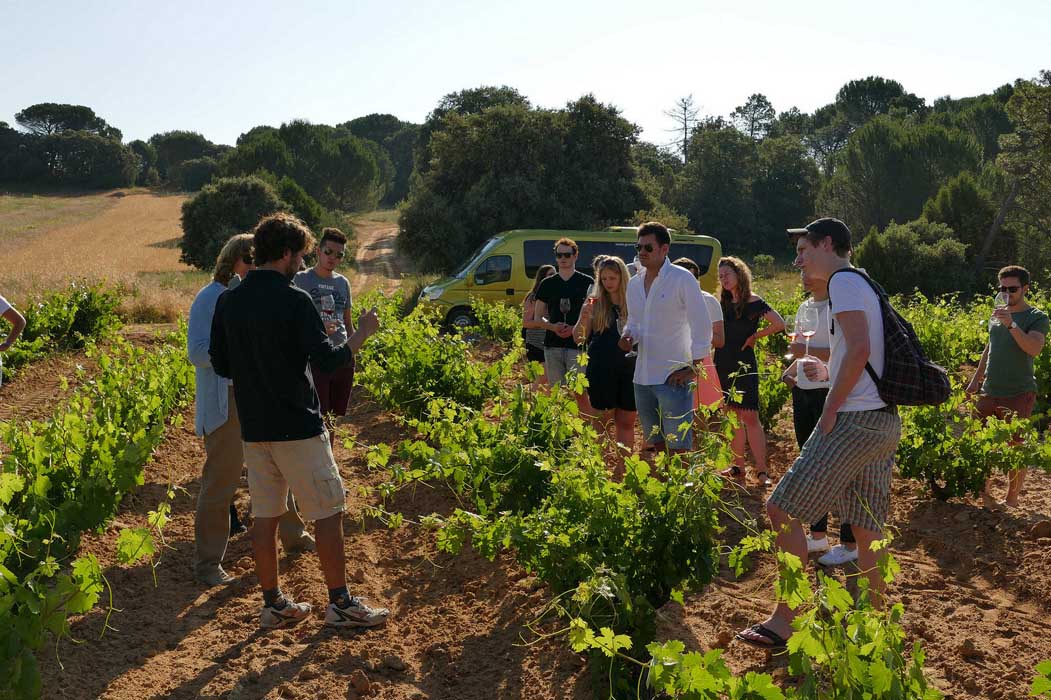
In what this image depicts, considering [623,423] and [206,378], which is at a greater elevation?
[206,378]

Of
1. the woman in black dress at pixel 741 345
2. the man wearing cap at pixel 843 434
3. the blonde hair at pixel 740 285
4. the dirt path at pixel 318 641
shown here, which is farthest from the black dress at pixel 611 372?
the man wearing cap at pixel 843 434

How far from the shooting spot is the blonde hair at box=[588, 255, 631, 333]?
19.7 feet

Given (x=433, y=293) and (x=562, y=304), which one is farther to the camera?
(x=433, y=293)

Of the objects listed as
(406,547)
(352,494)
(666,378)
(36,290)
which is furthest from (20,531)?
(36,290)

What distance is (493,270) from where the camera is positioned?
17406 millimetres

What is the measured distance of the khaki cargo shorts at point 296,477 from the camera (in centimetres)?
395

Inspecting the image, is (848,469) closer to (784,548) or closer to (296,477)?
(784,548)

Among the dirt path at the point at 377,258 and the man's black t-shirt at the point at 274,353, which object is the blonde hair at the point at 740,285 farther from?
the dirt path at the point at 377,258

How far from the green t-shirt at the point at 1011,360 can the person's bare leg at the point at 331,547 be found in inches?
185

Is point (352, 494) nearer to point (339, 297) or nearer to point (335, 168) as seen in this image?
point (339, 297)

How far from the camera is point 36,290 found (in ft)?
54.3

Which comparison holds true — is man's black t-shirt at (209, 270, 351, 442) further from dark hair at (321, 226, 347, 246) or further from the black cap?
the black cap

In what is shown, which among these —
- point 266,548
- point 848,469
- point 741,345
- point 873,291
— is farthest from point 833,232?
point 266,548

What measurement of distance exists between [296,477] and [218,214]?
3857cm
